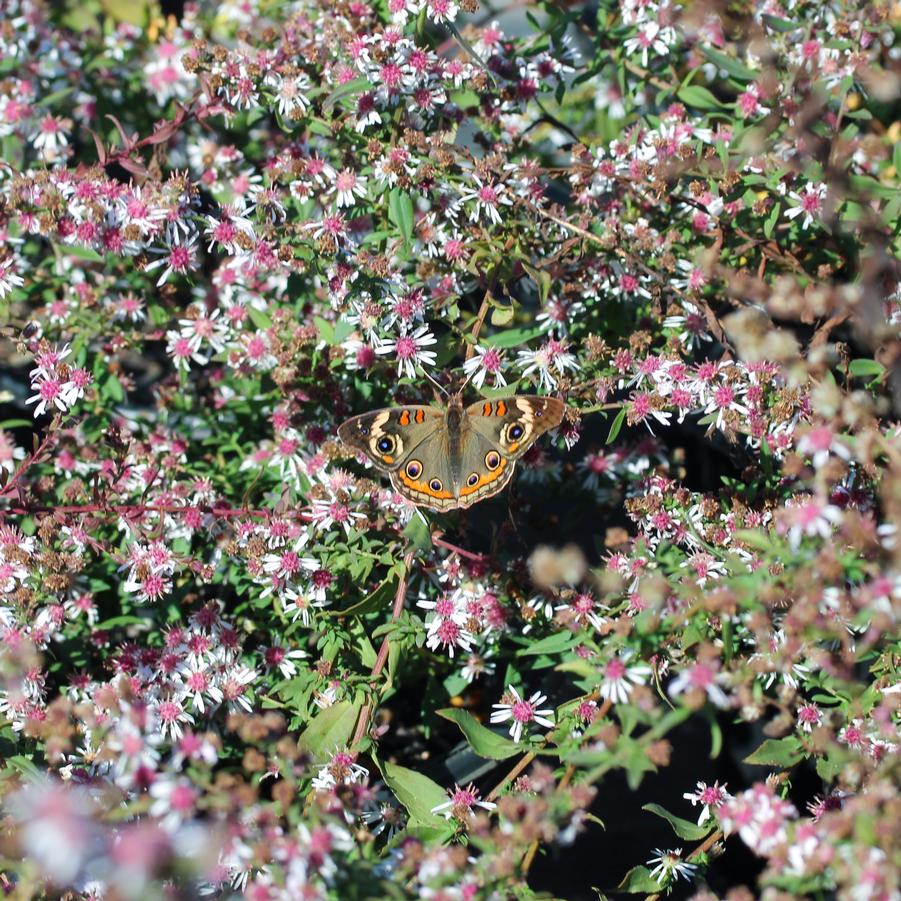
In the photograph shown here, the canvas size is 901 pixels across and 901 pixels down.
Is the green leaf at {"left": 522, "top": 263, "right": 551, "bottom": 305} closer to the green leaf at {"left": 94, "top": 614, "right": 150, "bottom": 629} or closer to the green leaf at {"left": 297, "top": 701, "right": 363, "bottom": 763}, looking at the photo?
the green leaf at {"left": 297, "top": 701, "right": 363, "bottom": 763}

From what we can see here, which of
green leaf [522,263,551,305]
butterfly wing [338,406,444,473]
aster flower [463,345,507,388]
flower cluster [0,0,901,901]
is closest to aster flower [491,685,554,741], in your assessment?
flower cluster [0,0,901,901]

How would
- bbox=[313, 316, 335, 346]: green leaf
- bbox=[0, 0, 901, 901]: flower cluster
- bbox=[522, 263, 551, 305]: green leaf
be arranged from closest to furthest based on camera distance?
bbox=[0, 0, 901, 901]: flower cluster → bbox=[522, 263, 551, 305]: green leaf → bbox=[313, 316, 335, 346]: green leaf

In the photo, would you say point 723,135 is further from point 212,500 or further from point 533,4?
point 212,500

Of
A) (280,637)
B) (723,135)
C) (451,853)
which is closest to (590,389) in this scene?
(723,135)

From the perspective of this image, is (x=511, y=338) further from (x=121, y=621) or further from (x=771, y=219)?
(x=121, y=621)

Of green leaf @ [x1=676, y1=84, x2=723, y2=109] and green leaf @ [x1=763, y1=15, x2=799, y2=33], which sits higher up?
green leaf @ [x1=763, y1=15, x2=799, y2=33]

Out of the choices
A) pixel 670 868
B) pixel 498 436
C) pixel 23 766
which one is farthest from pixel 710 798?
pixel 23 766

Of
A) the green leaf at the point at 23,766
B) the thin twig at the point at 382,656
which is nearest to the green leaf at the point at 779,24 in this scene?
the thin twig at the point at 382,656
